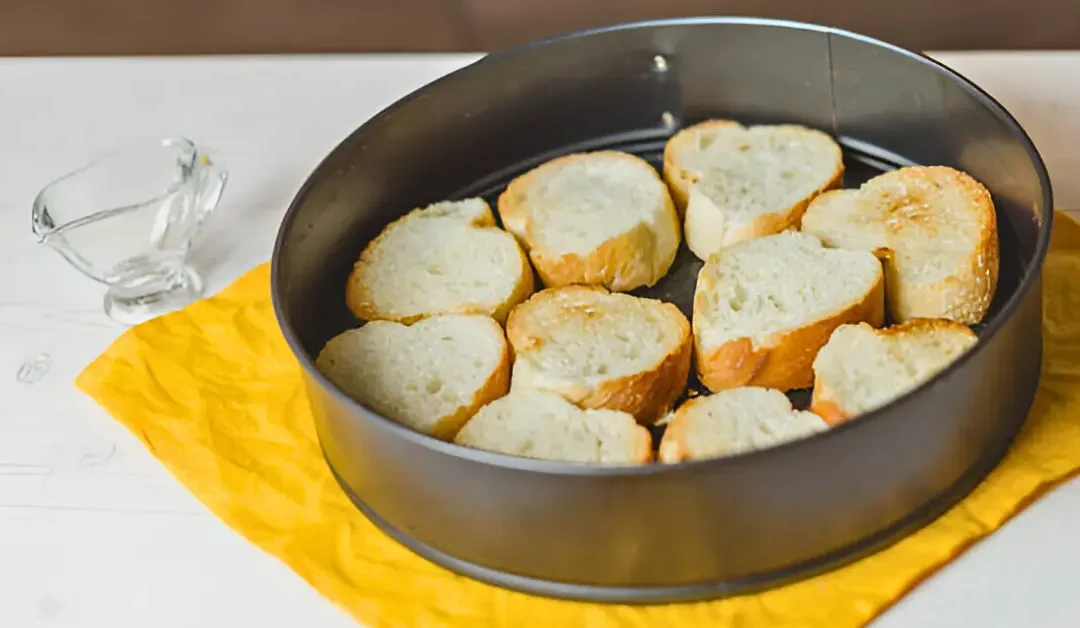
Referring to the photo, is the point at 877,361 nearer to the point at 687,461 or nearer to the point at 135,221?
the point at 687,461

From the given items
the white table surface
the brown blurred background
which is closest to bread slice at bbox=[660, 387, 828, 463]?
the white table surface

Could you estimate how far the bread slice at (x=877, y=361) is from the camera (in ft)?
3.33

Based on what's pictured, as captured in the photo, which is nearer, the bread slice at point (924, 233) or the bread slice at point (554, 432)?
the bread slice at point (554, 432)

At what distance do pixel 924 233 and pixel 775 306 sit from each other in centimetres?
18

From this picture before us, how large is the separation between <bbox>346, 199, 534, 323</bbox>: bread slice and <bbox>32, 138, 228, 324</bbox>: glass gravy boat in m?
0.24

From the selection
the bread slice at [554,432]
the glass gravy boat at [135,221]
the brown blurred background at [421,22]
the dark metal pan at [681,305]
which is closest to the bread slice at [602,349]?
the bread slice at [554,432]

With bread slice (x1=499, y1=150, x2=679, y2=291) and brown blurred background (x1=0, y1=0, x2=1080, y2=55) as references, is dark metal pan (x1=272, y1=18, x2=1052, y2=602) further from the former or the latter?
brown blurred background (x1=0, y1=0, x2=1080, y2=55)

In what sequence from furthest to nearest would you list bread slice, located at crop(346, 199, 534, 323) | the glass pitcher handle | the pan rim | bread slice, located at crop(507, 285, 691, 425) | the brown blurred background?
the brown blurred background, the glass pitcher handle, bread slice, located at crop(346, 199, 534, 323), bread slice, located at crop(507, 285, 691, 425), the pan rim

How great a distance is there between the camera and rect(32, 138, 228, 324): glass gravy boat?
52.1 inches

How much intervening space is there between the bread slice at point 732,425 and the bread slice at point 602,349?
0.19 ft

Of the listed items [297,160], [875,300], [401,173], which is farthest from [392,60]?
[875,300]

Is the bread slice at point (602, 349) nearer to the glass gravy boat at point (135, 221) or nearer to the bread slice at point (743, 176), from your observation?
Result: the bread slice at point (743, 176)

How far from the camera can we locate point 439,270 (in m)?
1.28

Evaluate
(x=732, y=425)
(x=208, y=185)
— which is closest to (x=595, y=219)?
(x=732, y=425)
